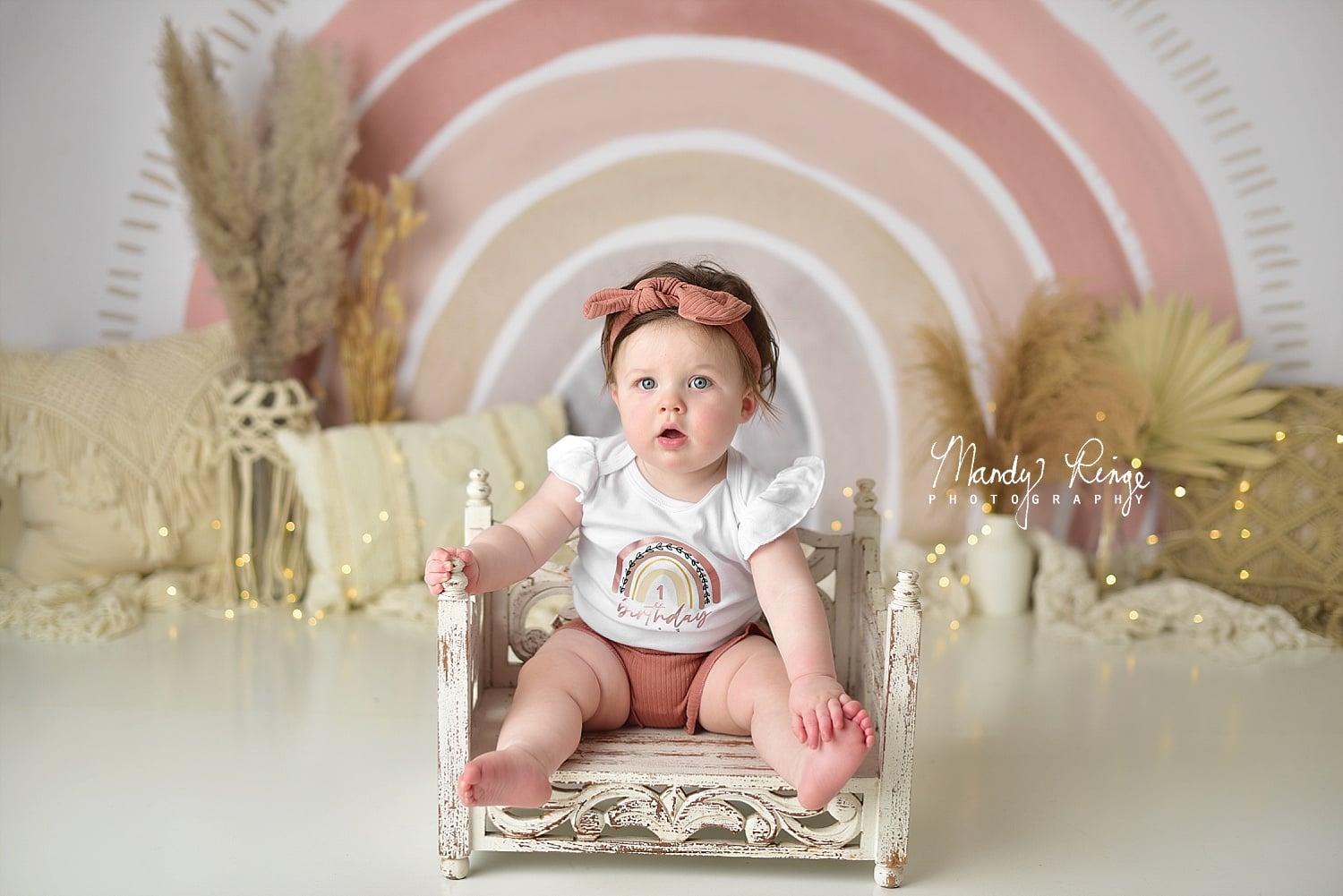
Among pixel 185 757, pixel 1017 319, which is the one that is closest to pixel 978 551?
pixel 1017 319

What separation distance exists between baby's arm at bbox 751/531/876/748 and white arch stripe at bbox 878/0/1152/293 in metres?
1.70

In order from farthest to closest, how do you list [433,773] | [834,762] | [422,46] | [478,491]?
[422,46]
[433,773]
[478,491]
[834,762]

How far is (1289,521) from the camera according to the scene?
2.68 meters

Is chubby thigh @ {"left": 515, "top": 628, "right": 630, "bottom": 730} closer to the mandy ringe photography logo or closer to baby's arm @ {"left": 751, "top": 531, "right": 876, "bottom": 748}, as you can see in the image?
baby's arm @ {"left": 751, "top": 531, "right": 876, "bottom": 748}

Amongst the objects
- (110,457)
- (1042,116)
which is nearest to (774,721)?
(110,457)

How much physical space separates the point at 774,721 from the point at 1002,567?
1448mm

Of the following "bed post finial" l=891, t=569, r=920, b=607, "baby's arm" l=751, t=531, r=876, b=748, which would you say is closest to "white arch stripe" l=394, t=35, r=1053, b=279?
"baby's arm" l=751, t=531, r=876, b=748

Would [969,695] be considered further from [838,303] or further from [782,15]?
[782,15]

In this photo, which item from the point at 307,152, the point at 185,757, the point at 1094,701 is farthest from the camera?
the point at 307,152

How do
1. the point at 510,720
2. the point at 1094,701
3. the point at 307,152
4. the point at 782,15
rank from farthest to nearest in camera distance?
the point at 782,15, the point at 307,152, the point at 1094,701, the point at 510,720

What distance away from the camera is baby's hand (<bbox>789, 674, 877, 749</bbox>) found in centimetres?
137

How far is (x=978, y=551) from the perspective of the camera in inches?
111

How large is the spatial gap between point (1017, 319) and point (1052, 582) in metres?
0.67

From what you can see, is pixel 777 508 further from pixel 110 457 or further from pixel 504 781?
pixel 110 457
